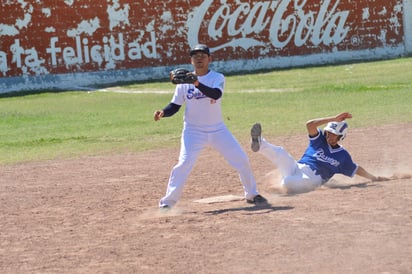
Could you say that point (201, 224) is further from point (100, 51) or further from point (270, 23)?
point (270, 23)

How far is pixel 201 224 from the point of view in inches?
412

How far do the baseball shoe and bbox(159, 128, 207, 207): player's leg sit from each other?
0.84 m

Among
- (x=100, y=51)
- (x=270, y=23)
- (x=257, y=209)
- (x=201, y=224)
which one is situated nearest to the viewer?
(x=201, y=224)

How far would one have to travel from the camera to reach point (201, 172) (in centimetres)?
1479

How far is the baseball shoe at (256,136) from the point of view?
11.9 metres

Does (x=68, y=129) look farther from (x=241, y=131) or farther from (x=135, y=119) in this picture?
A: (x=241, y=131)

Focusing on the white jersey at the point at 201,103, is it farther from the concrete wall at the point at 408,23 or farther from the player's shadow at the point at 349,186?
the concrete wall at the point at 408,23

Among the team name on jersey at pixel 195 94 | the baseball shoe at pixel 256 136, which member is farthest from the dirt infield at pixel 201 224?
the team name on jersey at pixel 195 94

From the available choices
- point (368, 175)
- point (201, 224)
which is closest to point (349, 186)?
point (368, 175)

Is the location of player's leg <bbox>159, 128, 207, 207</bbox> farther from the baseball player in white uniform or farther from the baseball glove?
the baseball glove

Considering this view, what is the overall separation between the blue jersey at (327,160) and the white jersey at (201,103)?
1542 mm

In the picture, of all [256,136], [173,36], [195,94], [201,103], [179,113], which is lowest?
[179,113]

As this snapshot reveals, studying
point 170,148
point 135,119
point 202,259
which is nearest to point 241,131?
point 170,148

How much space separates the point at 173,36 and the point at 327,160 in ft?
73.6
